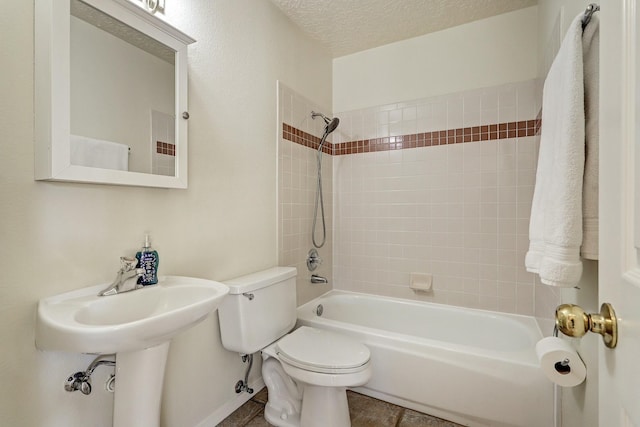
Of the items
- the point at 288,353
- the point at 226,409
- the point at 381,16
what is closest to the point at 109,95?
the point at 288,353

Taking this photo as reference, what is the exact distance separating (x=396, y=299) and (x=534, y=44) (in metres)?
2.02

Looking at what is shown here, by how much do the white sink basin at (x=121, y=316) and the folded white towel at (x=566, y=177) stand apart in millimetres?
1064

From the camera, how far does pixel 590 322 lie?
0.49 m

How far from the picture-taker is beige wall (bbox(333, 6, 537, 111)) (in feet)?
6.54

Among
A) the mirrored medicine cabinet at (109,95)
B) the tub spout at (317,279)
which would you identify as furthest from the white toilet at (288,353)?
the mirrored medicine cabinet at (109,95)

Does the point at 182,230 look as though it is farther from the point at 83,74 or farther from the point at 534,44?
the point at 534,44

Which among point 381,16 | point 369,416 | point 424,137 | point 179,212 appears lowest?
point 369,416

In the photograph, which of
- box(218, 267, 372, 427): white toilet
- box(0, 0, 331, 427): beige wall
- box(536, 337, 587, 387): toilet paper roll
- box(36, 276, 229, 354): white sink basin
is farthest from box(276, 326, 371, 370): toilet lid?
box(536, 337, 587, 387): toilet paper roll

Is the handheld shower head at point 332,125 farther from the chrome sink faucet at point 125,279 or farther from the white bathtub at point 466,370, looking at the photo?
the chrome sink faucet at point 125,279

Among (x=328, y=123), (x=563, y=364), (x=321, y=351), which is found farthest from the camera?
(x=328, y=123)

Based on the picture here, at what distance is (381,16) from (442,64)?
1.90ft

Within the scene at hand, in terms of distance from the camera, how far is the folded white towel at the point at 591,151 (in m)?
0.85

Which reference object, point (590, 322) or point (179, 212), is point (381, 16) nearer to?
point (179, 212)

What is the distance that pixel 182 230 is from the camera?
53.5 inches
